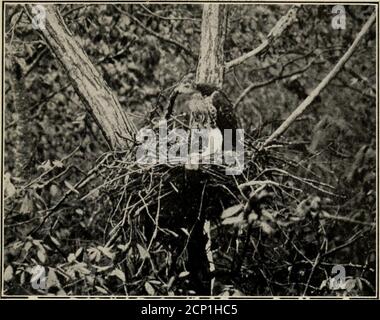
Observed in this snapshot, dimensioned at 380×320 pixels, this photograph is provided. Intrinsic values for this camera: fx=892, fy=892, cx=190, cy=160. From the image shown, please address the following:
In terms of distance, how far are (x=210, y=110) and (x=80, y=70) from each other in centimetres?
50

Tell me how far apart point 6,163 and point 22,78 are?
0.32m

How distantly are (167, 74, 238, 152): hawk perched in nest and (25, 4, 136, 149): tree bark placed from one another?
0.74ft

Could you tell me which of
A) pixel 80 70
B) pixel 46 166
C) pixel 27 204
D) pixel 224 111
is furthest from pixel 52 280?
pixel 224 111

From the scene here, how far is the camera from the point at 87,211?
3229 millimetres

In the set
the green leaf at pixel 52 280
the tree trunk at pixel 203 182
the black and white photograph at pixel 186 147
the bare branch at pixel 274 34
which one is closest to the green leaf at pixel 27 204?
the black and white photograph at pixel 186 147

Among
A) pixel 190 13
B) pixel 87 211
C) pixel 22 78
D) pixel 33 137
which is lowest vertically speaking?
pixel 87 211

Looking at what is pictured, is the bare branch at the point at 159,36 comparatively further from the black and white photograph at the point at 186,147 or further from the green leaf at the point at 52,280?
the green leaf at the point at 52,280

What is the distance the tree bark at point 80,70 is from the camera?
321 centimetres

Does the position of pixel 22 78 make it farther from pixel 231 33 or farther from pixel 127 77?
pixel 231 33

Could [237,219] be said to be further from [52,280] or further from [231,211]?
[52,280]

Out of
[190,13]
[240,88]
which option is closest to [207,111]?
[240,88]

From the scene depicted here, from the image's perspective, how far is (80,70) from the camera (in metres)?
3.24

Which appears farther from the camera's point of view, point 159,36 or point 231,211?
point 159,36

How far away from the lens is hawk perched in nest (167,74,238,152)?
3189mm
